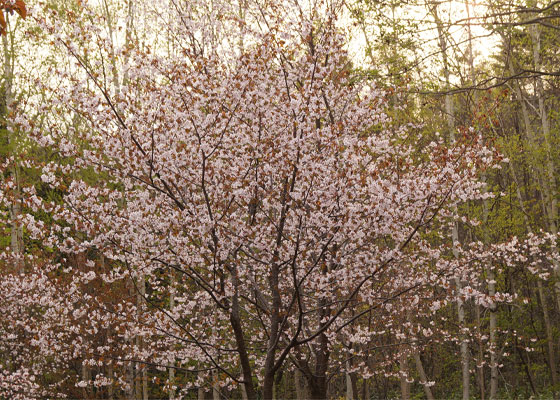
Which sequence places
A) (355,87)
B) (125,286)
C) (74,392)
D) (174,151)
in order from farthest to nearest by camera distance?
(74,392) → (125,286) → (355,87) → (174,151)

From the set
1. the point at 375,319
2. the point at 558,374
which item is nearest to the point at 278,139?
the point at 375,319

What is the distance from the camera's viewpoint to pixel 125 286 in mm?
13820

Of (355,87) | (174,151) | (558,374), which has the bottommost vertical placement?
(558,374)

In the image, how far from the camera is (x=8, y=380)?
39.6 ft

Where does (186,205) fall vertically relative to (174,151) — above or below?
below

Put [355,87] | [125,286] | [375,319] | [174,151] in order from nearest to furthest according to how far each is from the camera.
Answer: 1. [174,151]
2. [355,87]
3. [375,319]
4. [125,286]

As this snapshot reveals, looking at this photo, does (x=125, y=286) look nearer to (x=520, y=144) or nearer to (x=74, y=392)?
(x=74, y=392)

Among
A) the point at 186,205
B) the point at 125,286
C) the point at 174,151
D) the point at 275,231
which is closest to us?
the point at 174,151

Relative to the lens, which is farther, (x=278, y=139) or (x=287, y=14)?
(x=287, y=14)

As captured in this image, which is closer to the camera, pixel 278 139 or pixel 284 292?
pixel 278 139

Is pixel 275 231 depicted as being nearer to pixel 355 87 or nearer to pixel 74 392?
pixel 355 87

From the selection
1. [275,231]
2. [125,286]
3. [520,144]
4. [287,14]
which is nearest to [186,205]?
[275,231]

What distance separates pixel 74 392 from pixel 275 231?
10.5m

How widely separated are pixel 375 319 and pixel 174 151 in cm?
551
